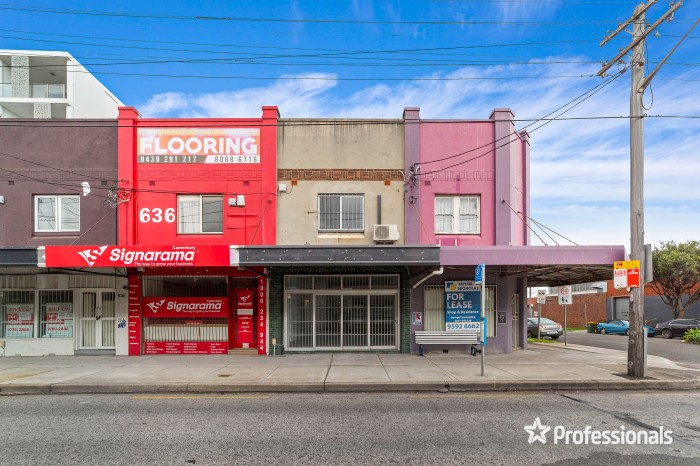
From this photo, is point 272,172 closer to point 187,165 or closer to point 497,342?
point 187,165

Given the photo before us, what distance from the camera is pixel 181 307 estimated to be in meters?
15.3

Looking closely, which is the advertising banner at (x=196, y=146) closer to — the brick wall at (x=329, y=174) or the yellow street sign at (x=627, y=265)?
the brick wall at (x=329, y=174)

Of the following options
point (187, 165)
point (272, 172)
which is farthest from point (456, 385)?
point (187, 165)

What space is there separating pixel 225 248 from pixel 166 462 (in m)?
8.07

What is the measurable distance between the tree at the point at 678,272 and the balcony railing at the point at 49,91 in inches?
1685

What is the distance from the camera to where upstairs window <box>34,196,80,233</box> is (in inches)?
605

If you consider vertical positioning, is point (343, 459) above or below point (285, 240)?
below

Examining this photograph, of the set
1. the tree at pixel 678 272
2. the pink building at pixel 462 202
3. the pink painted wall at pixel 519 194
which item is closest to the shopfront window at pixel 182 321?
the pink building at pixel 462 202

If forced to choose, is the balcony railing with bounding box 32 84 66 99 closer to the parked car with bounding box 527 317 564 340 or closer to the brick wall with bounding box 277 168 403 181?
the brick wall with bounding box 277 168 403 181

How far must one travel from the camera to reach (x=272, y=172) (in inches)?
610

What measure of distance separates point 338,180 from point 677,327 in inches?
966

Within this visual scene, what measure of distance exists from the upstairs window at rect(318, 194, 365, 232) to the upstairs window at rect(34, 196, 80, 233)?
7.77 metres

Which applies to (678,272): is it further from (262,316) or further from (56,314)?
(56,314)

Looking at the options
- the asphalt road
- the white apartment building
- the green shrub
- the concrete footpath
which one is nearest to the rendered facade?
the concrete footpath
